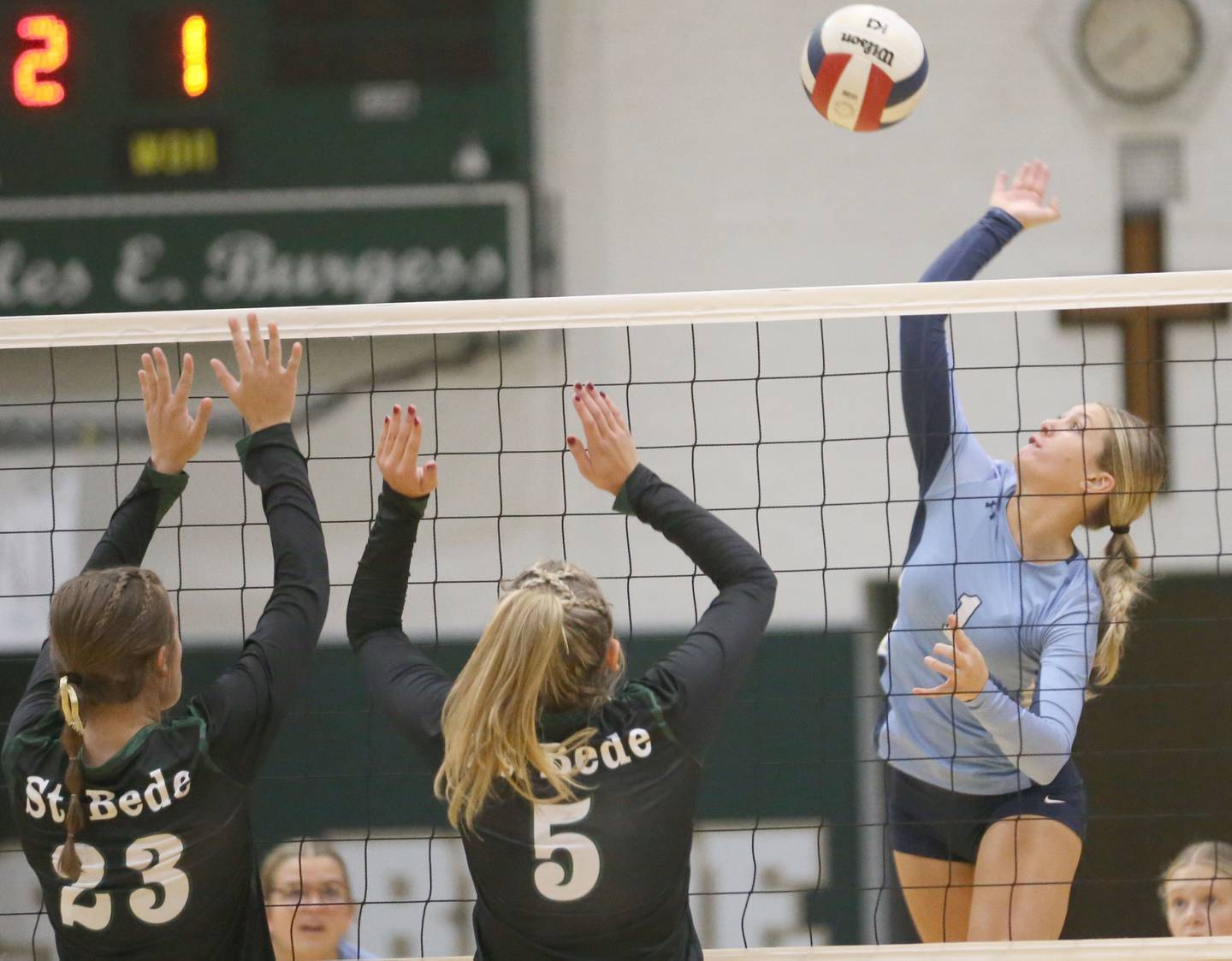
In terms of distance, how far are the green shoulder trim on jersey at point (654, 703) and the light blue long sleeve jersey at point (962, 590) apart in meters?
1.01

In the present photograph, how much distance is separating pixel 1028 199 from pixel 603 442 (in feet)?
4.33

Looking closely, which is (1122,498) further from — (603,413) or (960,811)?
(603,413)

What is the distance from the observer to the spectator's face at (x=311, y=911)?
3.96 meters

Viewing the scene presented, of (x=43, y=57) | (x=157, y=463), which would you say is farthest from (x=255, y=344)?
(x=43, y=57)

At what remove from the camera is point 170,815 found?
221 cm

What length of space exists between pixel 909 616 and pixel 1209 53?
389 centimetres

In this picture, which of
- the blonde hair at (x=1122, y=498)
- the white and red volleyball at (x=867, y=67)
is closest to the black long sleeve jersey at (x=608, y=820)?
the blonde hair at (x=1122, y=498)

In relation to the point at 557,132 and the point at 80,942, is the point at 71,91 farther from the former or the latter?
the point at 80,942

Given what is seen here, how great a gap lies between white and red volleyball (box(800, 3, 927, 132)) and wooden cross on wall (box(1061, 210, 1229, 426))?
226 centimetres

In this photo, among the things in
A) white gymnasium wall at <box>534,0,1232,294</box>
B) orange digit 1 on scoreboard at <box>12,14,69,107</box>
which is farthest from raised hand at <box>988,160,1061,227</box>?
orange digit 1 on scoreboard at <box>12,14,69,107</box>

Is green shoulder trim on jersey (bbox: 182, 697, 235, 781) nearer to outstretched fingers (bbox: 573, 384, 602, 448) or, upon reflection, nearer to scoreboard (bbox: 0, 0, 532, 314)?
outstretched fingers (bbox: 573, 384, 602, 448)

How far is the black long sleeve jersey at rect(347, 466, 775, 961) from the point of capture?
2.14 meters

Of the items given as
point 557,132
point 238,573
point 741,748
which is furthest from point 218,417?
point 741,748

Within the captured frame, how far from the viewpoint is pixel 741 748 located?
5707 mm
